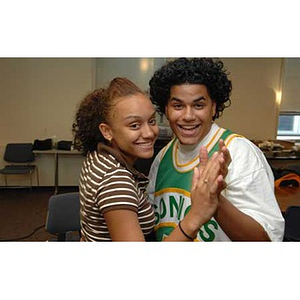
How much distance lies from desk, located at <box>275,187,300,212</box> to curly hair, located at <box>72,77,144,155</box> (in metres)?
1.28

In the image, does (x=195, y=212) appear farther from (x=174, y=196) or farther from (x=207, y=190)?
(x=174, y=196)

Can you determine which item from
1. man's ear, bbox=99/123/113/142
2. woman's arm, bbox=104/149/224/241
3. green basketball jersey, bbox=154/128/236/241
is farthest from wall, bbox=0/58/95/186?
woman's arm, bbox=104/149/224/241

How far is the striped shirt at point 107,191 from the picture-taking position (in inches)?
26.0

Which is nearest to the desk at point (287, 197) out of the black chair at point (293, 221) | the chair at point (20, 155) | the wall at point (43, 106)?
the black chair at point (293, 221)

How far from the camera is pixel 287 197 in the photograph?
186cm

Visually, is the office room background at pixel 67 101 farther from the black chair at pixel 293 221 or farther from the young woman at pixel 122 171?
the young woman at pixel 122 171

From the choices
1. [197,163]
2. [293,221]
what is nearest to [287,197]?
[293,221]

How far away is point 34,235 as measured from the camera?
251 cm

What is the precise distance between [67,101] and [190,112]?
3166 mm

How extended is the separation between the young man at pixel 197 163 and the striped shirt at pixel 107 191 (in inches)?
5.2

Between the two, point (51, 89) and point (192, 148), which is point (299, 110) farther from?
point (192, 148)

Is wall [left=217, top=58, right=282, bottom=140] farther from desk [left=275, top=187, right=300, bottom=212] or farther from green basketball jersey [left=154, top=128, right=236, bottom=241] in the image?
green basketball jersey [left=154, top=128, right=236, bottom=241]

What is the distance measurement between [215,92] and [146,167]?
0.31m

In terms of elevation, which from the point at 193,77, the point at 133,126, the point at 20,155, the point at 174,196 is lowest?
the point at 20,155
